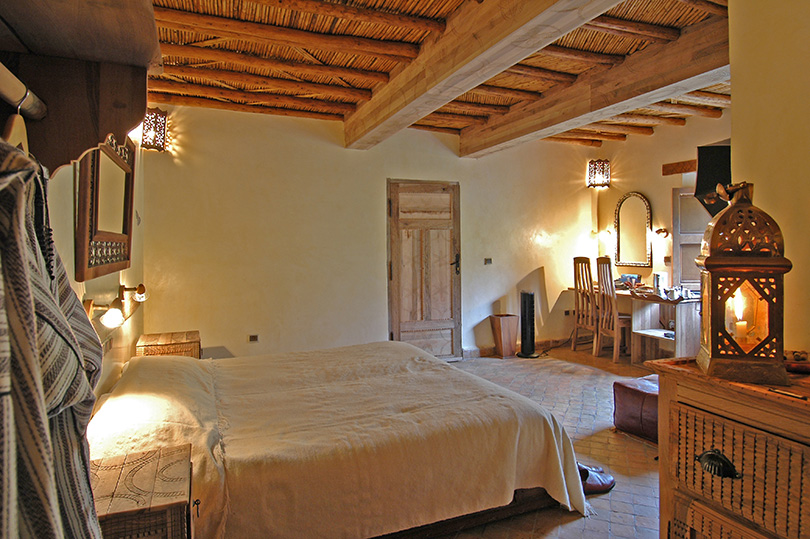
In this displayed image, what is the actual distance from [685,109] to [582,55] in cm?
213

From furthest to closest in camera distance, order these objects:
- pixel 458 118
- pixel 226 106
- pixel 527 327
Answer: pixel 527 327, pixel 458 118, pixel 226 106

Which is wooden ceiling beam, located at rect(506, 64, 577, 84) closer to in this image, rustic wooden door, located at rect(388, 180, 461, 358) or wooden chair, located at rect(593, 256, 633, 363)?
rustic wooden door, located at rect(388, 180, 461, 358)

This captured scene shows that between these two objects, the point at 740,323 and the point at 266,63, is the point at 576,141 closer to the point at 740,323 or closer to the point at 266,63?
the point at 266,63

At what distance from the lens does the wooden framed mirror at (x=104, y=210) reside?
1.82m

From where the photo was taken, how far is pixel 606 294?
562cm

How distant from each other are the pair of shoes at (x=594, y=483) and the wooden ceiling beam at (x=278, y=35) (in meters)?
2.83

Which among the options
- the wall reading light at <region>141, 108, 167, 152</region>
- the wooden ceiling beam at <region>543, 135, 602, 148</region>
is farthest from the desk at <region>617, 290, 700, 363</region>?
the wall reading light at <region>141, 108, 167, 152</region>

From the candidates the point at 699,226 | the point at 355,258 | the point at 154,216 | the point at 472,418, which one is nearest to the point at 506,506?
the point at 472,418

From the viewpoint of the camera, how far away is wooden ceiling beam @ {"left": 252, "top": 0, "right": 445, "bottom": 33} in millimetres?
2691

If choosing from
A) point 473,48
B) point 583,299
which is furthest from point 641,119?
point 473,48

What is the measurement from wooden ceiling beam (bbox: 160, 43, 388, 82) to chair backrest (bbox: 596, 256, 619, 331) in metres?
3.34

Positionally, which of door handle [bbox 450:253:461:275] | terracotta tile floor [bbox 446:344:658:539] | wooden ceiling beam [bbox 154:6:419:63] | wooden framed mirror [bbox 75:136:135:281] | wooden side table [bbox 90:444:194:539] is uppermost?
wooden ceiling beam [bbox 154:6:419:63]

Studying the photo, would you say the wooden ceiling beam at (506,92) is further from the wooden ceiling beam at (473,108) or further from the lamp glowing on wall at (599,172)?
the lamp glowing on wall at (599,172)

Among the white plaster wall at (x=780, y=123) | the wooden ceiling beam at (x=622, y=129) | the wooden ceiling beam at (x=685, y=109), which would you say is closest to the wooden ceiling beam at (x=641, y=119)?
the wooden ceiling beam at (x=622, y=129)
